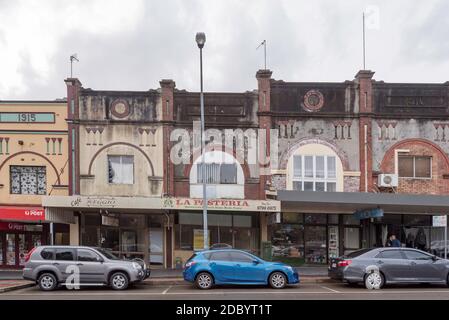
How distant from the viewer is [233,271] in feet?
52.0

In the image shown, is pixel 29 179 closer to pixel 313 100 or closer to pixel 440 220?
pixel 313 100

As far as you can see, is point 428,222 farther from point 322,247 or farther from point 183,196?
point 183,196

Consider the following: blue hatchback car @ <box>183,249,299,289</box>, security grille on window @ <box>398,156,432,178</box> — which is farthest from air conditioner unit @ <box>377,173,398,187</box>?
blue hatchback car @ <box>183,249,299,289</box>

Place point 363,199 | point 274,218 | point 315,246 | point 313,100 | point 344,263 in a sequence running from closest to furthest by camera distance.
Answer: point 344,263 → point 363,199 → point 274,218 → point 313,100 → point 315,246

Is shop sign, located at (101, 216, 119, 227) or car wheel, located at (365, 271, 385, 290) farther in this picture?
shop sign, located at (101, 216, 119, 227)

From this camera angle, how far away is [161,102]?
22859 mm

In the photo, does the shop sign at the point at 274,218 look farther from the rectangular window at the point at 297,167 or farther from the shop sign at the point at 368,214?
the shop sign at the point at 368,214

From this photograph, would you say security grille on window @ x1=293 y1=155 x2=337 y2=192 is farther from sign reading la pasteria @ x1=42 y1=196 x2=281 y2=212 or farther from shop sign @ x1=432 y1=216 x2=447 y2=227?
shop sign @ x1=432 y1=216 x2=447 y2=227

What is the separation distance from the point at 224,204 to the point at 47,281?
303 inches

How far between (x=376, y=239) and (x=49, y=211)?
48.5 feet

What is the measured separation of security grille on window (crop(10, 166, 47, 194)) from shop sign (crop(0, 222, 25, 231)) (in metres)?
1.65

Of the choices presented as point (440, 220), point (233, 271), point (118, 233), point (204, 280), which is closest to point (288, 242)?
point (440, 220)

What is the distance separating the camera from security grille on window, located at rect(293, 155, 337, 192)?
22.7 meters

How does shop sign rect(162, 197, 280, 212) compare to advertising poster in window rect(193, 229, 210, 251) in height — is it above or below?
above
